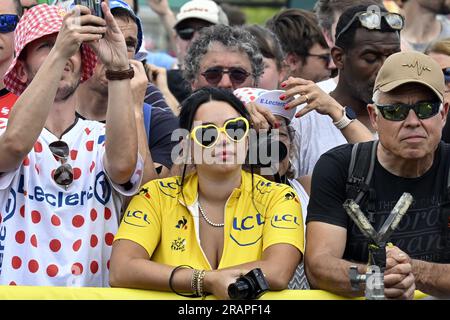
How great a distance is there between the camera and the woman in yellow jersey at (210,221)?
4.73 m

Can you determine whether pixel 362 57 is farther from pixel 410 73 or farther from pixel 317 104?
pixel 410 73

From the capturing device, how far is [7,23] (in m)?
5.53

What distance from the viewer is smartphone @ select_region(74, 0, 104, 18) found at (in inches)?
192

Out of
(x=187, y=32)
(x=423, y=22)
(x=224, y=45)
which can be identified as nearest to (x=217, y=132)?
(x=224, y=45)

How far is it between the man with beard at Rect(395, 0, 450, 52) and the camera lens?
15.0 feet

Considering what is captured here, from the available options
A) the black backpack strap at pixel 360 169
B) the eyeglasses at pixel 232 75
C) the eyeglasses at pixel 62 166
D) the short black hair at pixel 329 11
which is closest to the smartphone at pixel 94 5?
the eyeglasses at pixel 62 166

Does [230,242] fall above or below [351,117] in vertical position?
below

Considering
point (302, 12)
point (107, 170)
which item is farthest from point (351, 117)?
point (302, 12)

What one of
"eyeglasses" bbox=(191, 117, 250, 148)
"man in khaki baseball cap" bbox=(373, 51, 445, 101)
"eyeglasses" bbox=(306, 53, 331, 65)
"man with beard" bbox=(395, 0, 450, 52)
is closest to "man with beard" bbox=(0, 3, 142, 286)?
"eyeglasses" bbox=(191, 117, 250, 148)

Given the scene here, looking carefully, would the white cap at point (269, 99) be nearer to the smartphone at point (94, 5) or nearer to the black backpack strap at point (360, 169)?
the black backpack strap at point (360, 169)

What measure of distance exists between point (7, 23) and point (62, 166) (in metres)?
0.98

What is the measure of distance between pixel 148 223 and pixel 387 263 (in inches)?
43.5

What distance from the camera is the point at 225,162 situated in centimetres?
496
